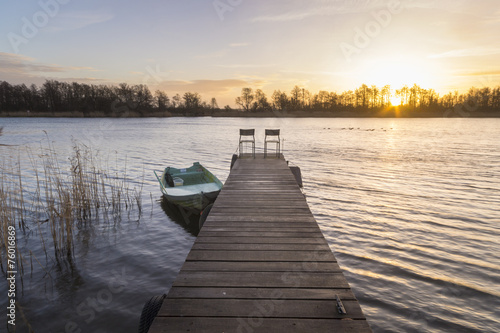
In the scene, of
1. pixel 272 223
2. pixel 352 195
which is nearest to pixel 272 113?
pixel 352 195

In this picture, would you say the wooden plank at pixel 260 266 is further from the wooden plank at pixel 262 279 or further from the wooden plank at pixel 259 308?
the wooden plank at pixel 259 308

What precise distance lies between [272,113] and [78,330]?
8841cm

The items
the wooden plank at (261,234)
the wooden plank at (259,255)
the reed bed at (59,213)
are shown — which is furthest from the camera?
the reed bed at (59,213)

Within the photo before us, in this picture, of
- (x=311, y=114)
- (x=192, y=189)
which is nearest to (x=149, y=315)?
(x=192, y=189)

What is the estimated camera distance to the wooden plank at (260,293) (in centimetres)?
255

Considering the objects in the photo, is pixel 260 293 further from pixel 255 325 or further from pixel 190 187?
pixel 190 187

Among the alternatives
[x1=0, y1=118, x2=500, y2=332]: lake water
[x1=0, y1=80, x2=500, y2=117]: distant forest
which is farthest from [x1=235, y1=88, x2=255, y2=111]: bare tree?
[x1=0, y1=118, x2=500, y2=332]: lake water

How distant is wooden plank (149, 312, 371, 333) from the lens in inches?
84.0

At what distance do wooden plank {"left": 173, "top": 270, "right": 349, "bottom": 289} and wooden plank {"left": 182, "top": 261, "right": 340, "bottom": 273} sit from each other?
0.23 feet

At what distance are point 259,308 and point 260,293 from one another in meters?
0.23

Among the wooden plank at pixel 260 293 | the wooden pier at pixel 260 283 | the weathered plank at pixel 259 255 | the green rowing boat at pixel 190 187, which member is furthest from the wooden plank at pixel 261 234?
the green rowing boat at pixel 190 187

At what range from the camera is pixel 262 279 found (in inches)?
113

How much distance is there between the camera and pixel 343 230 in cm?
706

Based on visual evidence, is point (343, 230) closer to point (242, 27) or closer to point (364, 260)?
point (364, 260)
